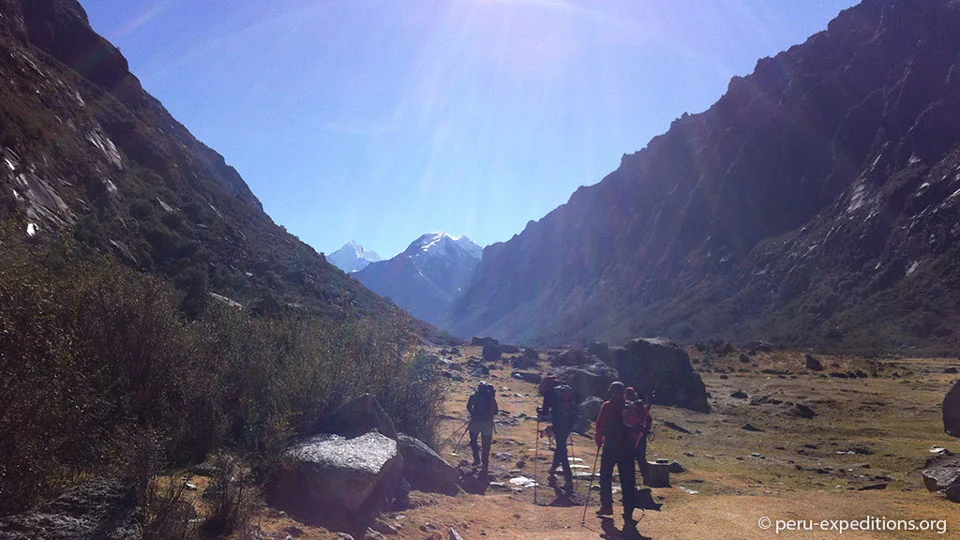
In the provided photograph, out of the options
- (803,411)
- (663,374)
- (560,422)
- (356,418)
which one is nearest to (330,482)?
(356,418)

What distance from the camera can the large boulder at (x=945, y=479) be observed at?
884 cm

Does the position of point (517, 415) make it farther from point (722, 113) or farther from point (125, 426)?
point (722, 113)

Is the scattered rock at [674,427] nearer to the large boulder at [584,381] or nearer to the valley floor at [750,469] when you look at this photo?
the valley floor at [750,469]

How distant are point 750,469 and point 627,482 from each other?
23.7ft

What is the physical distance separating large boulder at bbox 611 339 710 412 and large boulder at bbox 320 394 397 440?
1903 cm

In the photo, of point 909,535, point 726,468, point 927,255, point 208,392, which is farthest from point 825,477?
point 927,255

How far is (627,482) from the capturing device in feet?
27.8

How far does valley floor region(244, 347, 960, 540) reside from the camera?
7996 mm

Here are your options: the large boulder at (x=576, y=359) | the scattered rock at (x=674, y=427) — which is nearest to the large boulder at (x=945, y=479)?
the scattered rock at (x=674, y=427)

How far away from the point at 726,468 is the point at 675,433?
207 inches

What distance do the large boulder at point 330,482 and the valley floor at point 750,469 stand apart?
42cm

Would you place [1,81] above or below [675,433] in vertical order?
above

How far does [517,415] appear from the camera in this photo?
20.8m

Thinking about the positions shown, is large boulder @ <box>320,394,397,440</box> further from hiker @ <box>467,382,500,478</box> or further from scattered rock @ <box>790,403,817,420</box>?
scattered rock @ <box>790,403,817,420</box>
